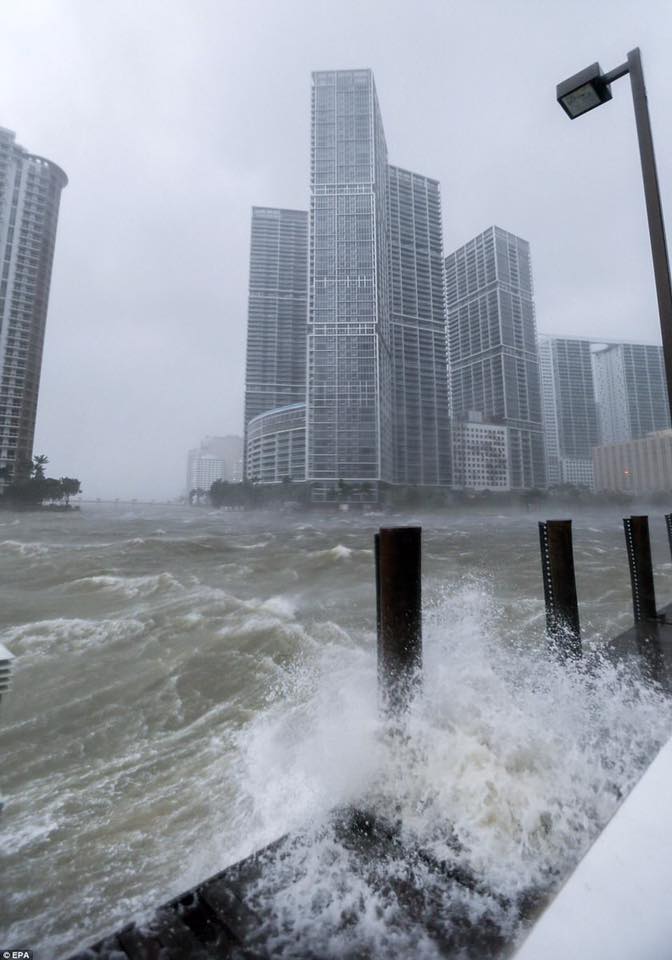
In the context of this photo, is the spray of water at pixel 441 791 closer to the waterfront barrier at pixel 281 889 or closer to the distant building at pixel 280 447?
the waterfront barrier at pixel 281 889

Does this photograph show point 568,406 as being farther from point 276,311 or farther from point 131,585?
point 131,585

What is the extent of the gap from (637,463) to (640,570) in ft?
201

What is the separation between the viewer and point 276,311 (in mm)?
107500

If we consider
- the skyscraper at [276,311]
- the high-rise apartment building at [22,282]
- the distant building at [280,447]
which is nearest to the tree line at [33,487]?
the high-rise apartment building at [22,282]

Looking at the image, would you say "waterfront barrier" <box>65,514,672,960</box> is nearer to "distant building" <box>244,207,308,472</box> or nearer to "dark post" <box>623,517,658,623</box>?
"dark post" <box>623,517,658,623</box>

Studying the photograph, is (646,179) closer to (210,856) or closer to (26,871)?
(210,856)

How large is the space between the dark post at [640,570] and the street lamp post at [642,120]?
118 inches

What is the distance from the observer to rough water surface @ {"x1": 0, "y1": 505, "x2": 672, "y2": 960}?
1.58 metres

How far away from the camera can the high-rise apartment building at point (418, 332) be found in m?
78.1

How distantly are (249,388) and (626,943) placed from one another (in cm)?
10434

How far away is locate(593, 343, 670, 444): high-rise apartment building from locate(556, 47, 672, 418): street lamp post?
71.8 metres

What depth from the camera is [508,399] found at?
84.2 metres

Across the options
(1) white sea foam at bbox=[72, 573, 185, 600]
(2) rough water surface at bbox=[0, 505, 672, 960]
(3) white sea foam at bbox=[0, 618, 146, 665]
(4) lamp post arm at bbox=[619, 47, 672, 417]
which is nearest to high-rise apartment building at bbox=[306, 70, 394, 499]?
(1) white sea foam at bbox=[72, 573, 185, 600]

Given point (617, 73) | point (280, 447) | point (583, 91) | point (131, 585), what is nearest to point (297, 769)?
point (583, 91)
